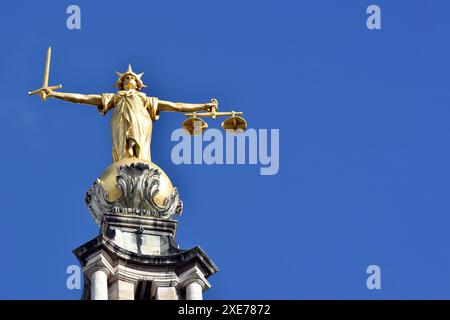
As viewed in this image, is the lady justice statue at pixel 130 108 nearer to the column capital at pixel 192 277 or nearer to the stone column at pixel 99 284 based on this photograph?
the column capital at pixel 192 277

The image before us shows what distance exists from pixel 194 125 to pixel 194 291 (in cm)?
803

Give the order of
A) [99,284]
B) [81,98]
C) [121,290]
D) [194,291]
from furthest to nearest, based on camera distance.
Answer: [81,98] → [194,291] → [121,290] → [99,284]

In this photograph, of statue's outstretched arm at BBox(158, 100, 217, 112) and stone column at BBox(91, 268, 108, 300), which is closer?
stone column at BBox(91, 268, 108, 300)

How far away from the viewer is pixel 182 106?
253 ft

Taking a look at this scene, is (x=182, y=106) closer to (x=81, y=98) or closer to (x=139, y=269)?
(x=81, y=98)

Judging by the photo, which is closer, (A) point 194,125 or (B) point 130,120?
(B) point 130,120

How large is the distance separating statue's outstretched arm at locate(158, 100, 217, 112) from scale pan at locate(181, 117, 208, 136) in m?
0.39

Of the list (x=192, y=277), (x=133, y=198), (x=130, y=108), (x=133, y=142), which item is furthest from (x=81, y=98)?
(x=192, y=277)

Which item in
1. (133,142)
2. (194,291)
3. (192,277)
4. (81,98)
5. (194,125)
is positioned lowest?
(194,291)

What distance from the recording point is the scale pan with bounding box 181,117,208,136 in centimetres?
7688

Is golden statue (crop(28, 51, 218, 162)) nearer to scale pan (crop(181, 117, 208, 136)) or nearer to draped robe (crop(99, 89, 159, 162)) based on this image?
draped robe (crop(99, 89, 159, 162))

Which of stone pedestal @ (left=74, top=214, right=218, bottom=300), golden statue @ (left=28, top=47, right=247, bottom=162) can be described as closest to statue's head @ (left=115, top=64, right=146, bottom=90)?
golden statue @ (left=28, top=47, right=247, bottom=162)
